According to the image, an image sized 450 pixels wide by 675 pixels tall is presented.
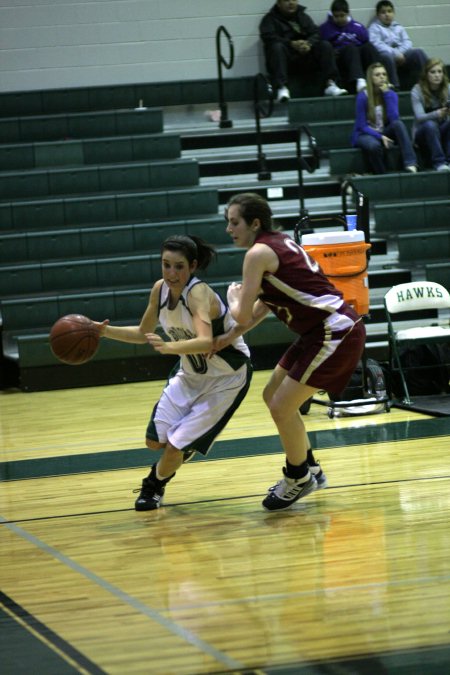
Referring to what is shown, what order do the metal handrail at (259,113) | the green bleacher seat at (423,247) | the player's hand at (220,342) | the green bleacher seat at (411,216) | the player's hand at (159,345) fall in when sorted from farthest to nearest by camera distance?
the metal handrail at (259,113) < the green bleacher seat at (411,216) < the green bleacher seat at (423,247) < the player's hand at (220,342) < the player's hand at (159,345)

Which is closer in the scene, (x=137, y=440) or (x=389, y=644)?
(x=389, y=644)

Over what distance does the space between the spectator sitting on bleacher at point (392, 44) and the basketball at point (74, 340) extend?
7916mm

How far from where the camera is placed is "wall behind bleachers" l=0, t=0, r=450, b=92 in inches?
461

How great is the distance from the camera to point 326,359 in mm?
4617

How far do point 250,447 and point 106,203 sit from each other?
450 centimetres

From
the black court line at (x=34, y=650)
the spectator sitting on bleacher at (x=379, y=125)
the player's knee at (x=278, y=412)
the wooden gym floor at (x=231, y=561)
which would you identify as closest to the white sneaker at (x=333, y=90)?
the spectator sitting on bleacher at (x=379, y=125)

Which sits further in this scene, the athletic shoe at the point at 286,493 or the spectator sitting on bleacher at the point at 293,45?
the spectator sitting on bleacher at the point at 293,45

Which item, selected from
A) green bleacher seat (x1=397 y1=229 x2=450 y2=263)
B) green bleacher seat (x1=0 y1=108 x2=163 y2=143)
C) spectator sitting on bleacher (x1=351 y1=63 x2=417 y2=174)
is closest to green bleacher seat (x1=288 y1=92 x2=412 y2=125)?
spectator sitting on bleacher (x1=351 y1=63 x2=417 y2=174)

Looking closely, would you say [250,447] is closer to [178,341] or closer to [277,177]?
[178,341]

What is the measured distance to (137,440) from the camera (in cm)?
681

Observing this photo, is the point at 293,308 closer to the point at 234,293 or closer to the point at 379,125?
the point at 234,293

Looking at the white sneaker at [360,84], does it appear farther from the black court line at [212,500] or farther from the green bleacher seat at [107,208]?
the black court line at [212,500]

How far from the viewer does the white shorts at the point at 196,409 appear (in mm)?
4797

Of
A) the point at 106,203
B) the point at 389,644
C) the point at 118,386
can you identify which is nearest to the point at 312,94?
the point at 106,203
